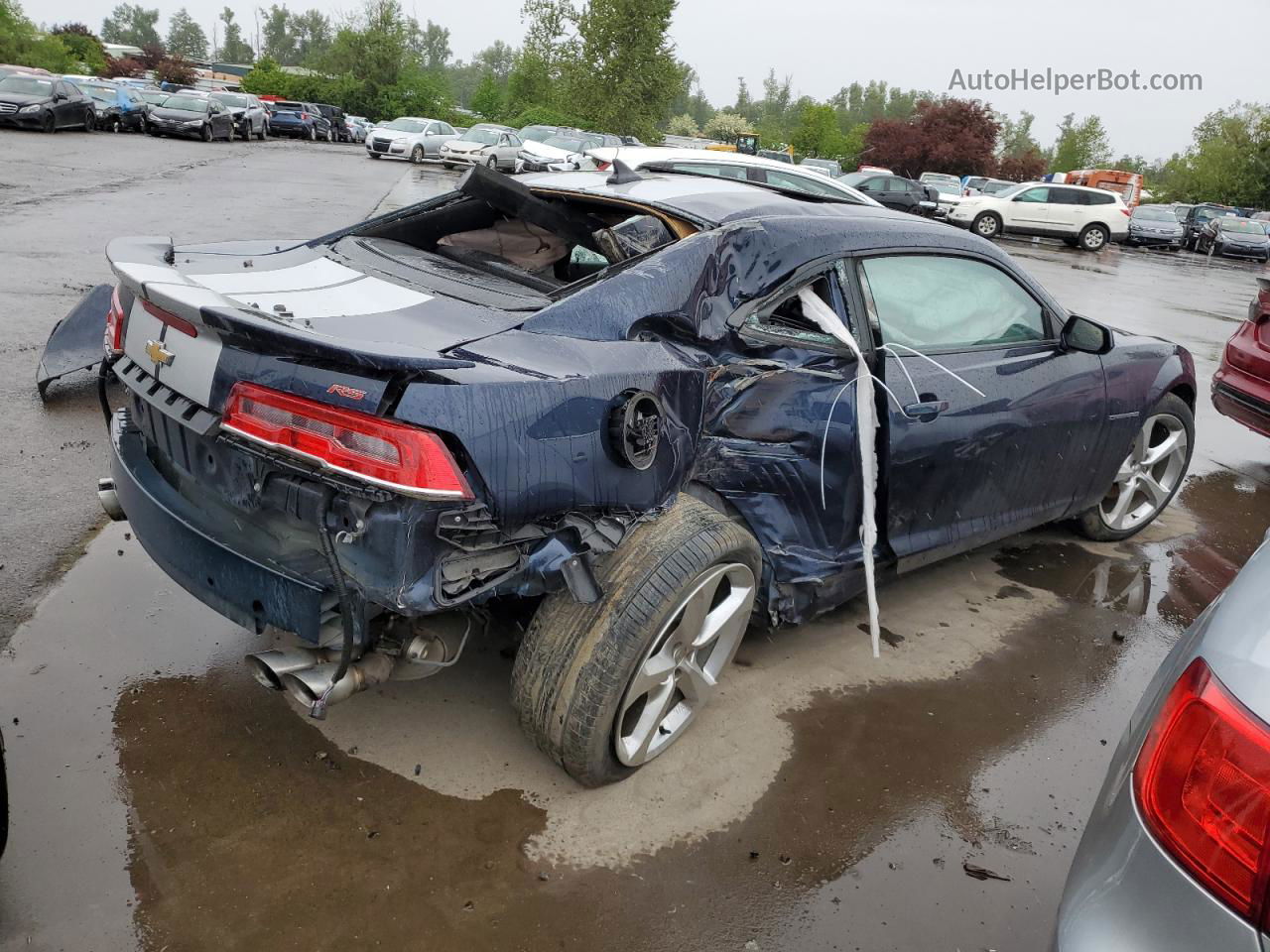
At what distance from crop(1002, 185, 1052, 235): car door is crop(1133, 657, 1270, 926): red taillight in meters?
27.8

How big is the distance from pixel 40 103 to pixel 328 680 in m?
27.6

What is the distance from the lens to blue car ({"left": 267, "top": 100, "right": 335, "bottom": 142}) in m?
42.2

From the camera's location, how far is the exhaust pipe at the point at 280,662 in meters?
2.32

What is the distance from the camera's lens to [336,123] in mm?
45594

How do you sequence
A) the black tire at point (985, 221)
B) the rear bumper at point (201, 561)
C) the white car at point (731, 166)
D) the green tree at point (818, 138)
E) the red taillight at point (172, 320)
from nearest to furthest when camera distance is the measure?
the rear bumper at point (201, 561) < the red taillight at point (172, 320) < the white car at point (731, 166) < the black tire at point (985, 221) < the green tree at point (818, 138)

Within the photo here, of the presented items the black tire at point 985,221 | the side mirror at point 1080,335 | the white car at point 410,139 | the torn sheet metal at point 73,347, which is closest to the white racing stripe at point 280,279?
the torn sheet metal at point 73,347

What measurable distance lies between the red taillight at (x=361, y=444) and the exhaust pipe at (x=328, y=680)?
555mm

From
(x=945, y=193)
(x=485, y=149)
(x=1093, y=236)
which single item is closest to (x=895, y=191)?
(x=1093, y=236)

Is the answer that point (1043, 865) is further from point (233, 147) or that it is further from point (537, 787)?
point (233, 147)

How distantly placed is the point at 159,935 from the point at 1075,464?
12.1 ft

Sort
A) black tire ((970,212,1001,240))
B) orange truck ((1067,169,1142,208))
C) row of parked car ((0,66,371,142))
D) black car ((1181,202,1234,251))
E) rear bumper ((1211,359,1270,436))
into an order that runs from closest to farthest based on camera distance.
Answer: rear bumper ((1211,359,1270,436)) → row of parked car ((0,66,371,142)) → black tire ((970,212,1001,240)) → black car ((1181,202,1234,251)) → orange truck ((1067,169,1142,208))

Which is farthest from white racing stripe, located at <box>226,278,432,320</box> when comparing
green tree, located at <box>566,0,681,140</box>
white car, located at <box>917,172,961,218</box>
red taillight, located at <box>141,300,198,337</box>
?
green tree, located at <box>566,0,681,140</box>

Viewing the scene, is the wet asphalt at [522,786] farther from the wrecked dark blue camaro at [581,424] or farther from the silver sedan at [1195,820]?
the silver sedan at [1195,820]

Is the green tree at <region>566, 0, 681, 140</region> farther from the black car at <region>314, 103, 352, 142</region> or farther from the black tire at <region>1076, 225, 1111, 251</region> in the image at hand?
the black tire at <region>1076, 225, 1111, 251</region>
